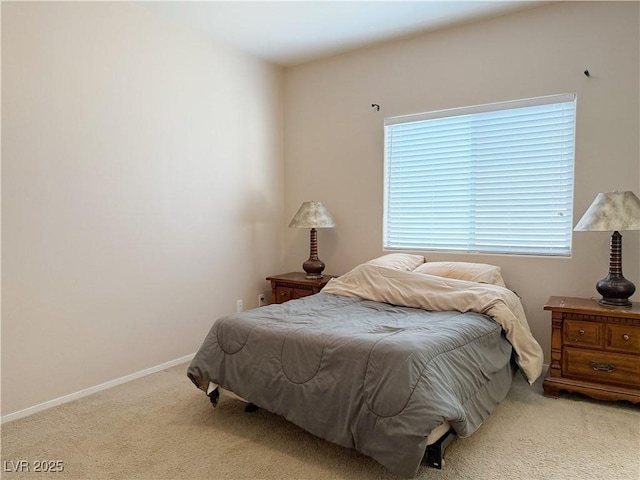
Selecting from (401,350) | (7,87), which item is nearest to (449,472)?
(401,350)

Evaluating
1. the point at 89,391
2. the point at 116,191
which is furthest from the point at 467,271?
the point at 89,391

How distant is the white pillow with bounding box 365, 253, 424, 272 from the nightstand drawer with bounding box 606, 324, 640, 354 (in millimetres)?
1329

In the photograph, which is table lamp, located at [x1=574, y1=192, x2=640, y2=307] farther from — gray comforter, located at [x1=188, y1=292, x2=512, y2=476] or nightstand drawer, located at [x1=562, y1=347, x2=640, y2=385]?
gray comforter, located at [x1=188, y1=292, x2=512, y2=476]

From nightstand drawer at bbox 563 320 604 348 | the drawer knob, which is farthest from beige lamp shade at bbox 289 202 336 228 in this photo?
the drawer knob

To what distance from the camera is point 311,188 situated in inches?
169

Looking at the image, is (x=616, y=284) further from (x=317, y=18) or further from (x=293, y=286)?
(x=317, y=18)

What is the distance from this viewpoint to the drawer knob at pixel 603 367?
258cm

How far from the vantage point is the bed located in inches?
69.9

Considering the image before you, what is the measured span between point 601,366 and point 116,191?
321 cm

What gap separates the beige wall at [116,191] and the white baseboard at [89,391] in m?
0.04

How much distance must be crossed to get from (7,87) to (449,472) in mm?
2947

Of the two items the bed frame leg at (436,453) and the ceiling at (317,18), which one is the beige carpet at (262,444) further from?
the ceiling at (317,18)

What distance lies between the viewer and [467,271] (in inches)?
124

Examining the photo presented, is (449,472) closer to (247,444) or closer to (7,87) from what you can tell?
(247,444)
